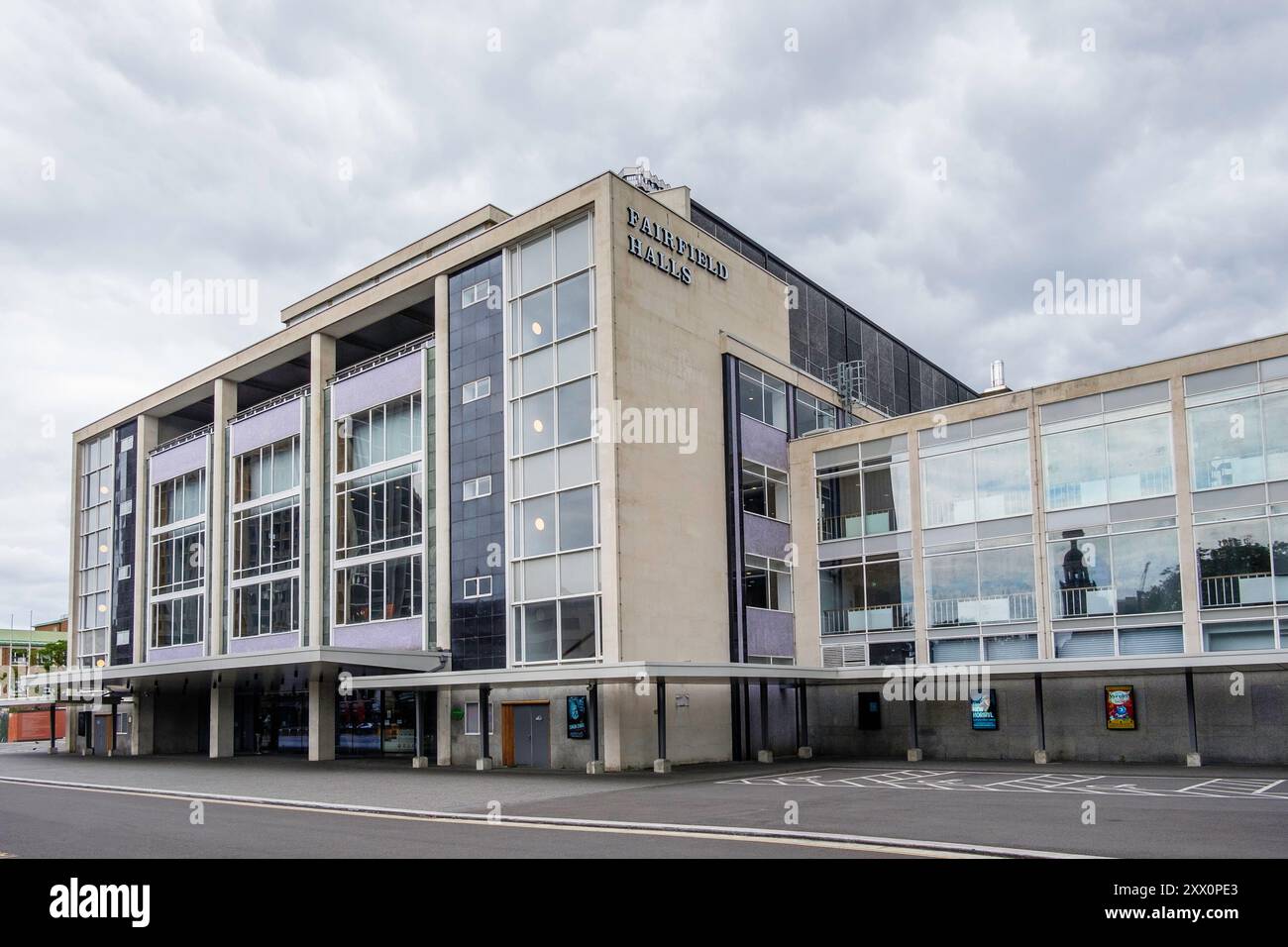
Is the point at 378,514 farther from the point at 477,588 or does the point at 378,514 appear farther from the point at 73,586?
the point at 73,586

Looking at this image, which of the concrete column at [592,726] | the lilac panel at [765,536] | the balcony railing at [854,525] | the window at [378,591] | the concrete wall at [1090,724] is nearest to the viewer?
the concrete wall at [1090,724]

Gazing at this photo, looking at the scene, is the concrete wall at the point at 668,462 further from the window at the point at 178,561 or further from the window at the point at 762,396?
the window at the point at 178,561

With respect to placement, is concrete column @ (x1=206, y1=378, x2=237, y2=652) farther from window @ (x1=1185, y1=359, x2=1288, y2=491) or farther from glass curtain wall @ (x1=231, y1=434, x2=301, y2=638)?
window @ (x1=1185, y1=359, x2=1288, y2=491)

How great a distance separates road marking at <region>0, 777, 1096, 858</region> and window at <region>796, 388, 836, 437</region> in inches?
945

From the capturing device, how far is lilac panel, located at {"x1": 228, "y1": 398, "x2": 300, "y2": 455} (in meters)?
45.2

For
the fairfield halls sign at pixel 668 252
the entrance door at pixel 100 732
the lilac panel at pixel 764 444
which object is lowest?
the entrance door at pixel 100 732

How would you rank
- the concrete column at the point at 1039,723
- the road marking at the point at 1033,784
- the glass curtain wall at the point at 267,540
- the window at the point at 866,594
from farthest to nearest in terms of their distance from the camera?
the glass curtain wall at the point at 267,540
the window at the point at 866,594
the concrete column at the point at 1039,723
the road marking at the point at 1033,784

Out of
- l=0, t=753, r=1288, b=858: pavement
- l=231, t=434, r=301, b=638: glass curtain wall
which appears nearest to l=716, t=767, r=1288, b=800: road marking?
l=0, t=753, r=1288, b=858: pavement

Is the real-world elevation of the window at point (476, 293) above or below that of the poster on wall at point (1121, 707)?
above

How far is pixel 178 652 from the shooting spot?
5119 centimetres

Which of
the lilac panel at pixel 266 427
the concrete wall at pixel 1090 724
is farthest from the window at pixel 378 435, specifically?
the concrete wall at pixel 1090 724

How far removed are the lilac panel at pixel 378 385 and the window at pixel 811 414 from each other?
14.0 metres

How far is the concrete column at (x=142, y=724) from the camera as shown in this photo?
52.9 m

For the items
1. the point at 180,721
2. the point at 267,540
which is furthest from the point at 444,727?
the point at 180,721
